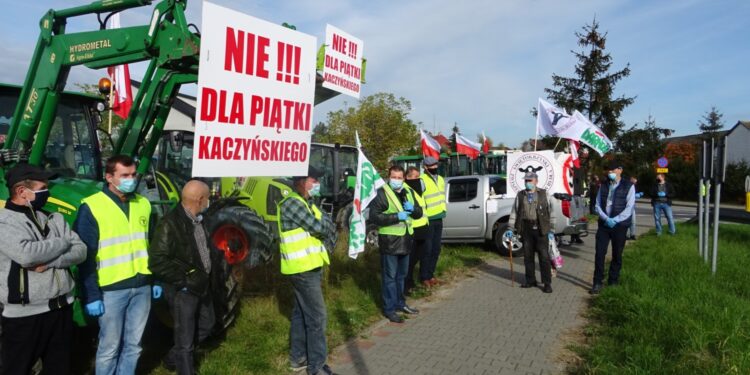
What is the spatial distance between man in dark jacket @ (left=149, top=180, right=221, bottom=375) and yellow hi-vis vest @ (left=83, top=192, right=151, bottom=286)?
0.44ft

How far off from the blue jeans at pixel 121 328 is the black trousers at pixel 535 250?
601 centimetres

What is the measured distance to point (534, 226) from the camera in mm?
8438

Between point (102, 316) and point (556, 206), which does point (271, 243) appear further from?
point (556, 206)

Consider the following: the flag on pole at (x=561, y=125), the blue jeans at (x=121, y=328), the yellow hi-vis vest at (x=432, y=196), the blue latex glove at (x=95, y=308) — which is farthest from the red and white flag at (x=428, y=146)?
the blue latex glove at (x=95, y=308)

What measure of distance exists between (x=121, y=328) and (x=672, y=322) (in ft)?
17.0

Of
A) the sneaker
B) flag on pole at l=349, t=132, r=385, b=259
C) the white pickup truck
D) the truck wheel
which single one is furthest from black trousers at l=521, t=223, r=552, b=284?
flag on pole at l=349, t=132, r=385, b=259

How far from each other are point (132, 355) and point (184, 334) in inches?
15.4

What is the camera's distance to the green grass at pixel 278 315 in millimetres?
5164

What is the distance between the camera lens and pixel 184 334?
14.0ft

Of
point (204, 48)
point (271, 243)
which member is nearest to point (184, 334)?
point (204, 48)

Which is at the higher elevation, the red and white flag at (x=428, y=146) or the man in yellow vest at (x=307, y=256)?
the red and white flag at (x=428, y=146)

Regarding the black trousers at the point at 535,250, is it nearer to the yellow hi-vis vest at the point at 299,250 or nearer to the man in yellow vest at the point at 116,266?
the yellow hi-vis vest at the point at 299,250

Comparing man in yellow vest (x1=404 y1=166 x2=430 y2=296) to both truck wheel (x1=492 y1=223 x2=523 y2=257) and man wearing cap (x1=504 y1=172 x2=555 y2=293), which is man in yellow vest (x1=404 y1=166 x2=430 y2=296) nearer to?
man wearing cap (x1=504 y1=172 x2=555 y2=293)

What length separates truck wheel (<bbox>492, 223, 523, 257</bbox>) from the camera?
11656 millimetres
